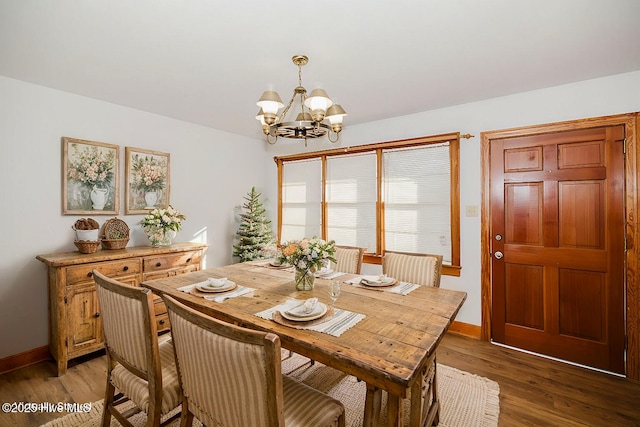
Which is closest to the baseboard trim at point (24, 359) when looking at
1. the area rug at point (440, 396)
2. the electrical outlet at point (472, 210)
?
the area rug at point (440, 396)

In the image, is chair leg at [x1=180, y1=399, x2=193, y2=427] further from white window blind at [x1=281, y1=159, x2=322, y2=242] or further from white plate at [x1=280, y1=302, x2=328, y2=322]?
white window blind at [x1=281, y1=159, x2=322, y2=242]

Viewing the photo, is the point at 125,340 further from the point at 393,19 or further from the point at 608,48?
the point at 608,48

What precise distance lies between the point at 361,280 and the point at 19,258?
2.96 m

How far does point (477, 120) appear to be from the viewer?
3143 millimetres

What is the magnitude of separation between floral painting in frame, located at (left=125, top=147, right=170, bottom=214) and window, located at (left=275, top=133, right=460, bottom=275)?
1720 mm

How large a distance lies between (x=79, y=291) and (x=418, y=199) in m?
3.45

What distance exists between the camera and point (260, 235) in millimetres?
4148

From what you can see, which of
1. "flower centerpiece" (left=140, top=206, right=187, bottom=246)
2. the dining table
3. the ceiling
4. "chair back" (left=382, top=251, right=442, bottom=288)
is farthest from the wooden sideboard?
"chair back" (left=382, top=251, right=442, bottom=288)

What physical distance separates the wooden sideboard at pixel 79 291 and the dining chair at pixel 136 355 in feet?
3.97

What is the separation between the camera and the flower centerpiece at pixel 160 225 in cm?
321

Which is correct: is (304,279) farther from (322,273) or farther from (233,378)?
(233,378)

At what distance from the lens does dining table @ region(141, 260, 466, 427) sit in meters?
1.17

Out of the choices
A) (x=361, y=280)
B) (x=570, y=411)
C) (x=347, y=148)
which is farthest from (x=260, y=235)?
(x=570, y=411)

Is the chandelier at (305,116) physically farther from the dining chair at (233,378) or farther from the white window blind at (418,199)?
the white window blind at (418,199)
